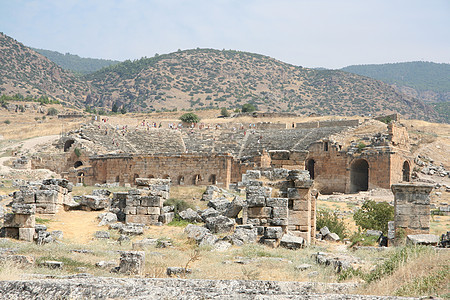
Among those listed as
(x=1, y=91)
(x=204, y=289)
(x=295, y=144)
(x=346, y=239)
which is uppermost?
(x=1, y=91)

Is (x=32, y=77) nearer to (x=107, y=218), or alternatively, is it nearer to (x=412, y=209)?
(x=107, y=218)

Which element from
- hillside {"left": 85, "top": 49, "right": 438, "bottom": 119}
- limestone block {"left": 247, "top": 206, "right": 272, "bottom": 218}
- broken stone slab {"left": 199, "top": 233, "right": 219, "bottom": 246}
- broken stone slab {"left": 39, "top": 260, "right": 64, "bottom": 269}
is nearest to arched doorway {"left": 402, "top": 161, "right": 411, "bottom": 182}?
limestone block {"left": 247, "top": 206, "right": 272, "bottom": 218}

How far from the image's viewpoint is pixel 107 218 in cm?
1620

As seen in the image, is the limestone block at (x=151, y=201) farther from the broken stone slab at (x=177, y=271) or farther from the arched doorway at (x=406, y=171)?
the arched doorway at (x=406, y=171)

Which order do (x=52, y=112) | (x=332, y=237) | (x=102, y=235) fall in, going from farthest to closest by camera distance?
1. (x=52, y=112)
2. (x=332, y=237)
3. (x=102, y=235)

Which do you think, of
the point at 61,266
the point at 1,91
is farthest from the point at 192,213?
the point at 1,91

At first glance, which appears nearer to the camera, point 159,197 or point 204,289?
point 204,289

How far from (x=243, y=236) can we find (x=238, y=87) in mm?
90874

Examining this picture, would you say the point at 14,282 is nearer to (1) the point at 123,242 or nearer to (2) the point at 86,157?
(1) the point at 123,242

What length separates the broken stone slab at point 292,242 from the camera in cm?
1150

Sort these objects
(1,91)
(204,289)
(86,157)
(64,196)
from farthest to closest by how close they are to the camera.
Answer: (1,91) → (86,157) → (64,196) → (204,289)

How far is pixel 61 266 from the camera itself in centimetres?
857

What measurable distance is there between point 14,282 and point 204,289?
2.19 m

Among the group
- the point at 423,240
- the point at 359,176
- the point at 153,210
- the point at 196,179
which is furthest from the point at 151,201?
the point at 359,176
